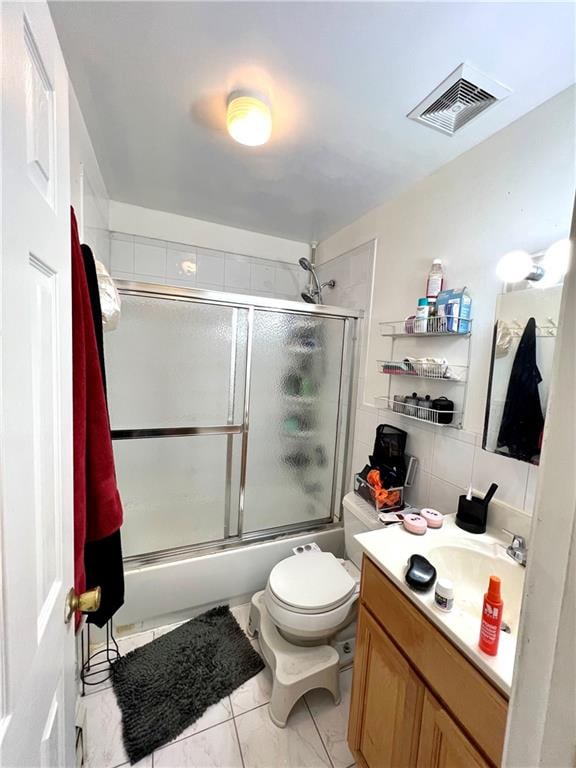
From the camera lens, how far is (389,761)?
938 mm

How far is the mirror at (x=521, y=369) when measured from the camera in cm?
109

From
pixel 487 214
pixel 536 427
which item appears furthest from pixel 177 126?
pixel 536 427

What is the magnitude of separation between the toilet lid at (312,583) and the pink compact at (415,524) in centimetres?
47

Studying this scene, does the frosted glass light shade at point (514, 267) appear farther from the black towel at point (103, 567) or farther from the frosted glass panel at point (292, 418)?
the black towel at point (103, 567)

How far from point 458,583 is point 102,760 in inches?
55.2

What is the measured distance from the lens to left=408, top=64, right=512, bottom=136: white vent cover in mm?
1033

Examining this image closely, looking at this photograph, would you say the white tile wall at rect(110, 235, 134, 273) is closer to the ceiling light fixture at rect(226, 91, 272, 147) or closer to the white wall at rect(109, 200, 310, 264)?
the white wall at rect(109, 200, 310, 264)

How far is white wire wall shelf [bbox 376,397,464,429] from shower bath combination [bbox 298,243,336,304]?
1.12m

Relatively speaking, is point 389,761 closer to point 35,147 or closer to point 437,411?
point 437,411

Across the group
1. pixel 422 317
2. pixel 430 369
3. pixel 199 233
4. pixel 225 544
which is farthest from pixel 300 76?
pixel 225 544

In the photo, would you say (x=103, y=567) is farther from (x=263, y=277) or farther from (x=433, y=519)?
(x=263, y=277)

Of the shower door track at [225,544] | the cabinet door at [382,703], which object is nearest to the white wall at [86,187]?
the shower door track at [225,544]

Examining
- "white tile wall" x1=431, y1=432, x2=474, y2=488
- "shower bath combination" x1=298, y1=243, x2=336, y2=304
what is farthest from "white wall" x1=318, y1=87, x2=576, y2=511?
"shower bath combination" x1=298, y1=243, x2=336, y2=304

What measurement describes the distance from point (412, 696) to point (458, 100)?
1.86 meters
